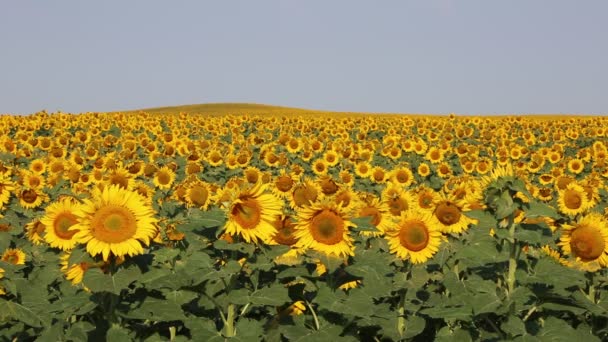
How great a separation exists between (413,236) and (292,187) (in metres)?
5.11

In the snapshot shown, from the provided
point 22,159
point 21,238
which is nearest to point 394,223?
point 21,238

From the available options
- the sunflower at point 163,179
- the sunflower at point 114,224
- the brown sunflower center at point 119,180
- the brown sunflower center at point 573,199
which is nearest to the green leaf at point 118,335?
the sunflower at point 114,224

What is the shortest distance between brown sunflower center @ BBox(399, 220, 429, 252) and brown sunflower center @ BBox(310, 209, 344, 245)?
133 cm

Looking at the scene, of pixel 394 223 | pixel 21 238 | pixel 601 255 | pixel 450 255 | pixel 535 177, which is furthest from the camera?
pixel 535 177

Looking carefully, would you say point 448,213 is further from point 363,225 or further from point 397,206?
point 363,225

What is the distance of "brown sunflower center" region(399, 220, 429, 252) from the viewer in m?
6.69

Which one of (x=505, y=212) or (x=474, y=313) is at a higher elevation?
(x=505, y=212)

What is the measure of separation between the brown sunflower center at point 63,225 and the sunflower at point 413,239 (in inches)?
119

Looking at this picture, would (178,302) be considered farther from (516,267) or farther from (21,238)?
(21,238)

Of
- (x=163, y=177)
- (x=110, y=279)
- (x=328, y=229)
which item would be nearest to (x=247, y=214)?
(x=328, y=229)

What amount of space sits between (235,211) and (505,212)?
2.18m

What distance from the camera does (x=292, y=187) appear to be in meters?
11.6

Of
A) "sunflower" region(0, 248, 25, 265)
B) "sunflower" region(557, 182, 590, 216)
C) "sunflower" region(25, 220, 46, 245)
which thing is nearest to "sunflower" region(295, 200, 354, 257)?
"sunflower" region(0, 248, 25, 265)

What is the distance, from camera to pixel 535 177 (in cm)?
1962
